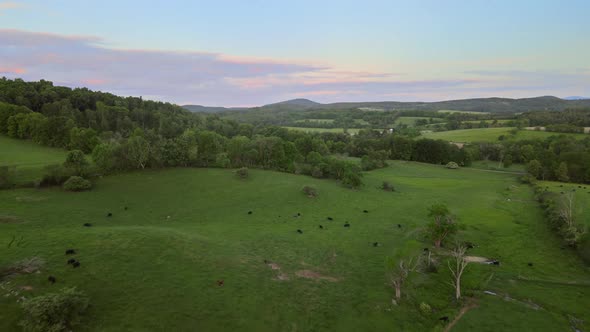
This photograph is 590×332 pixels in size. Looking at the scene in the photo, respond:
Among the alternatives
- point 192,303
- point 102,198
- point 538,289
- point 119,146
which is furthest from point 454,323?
point 119,146

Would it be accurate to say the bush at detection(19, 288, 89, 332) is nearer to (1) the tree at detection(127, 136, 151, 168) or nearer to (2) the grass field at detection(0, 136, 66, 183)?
(2) the grass field at detection(0, 136, 66, 183)

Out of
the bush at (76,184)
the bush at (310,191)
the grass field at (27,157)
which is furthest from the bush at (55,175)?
the bush at (310,191)

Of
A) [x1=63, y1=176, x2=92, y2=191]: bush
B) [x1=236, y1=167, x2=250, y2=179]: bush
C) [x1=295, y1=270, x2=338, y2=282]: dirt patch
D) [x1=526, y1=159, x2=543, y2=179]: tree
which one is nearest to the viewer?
[x1=295, y1=270, x2=338, y2=282]: dirt patch

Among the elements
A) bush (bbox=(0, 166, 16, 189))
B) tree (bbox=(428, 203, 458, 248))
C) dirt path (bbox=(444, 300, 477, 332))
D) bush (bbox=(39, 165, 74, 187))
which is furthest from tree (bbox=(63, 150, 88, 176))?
dirt path (bbox=(444, 300, 477, 332))

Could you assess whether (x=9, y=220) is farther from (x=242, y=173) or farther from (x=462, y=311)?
(x=462, y=311)

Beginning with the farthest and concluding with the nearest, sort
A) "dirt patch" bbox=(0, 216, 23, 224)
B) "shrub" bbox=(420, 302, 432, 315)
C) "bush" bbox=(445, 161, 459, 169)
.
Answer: "bush" bbox=(445, 161, 459, 169), "dirt patch" bbox=(0, 216, 23, 224), "shrub" bbox=(420, 302, 432, 315)

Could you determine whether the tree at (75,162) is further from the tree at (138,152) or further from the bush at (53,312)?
the bush at (53,312)

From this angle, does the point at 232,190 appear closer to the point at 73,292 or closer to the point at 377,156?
the point at 73,292

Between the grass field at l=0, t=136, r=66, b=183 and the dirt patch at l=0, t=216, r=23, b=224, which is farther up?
the grass field at l=0, t=136, r=66, b=183
